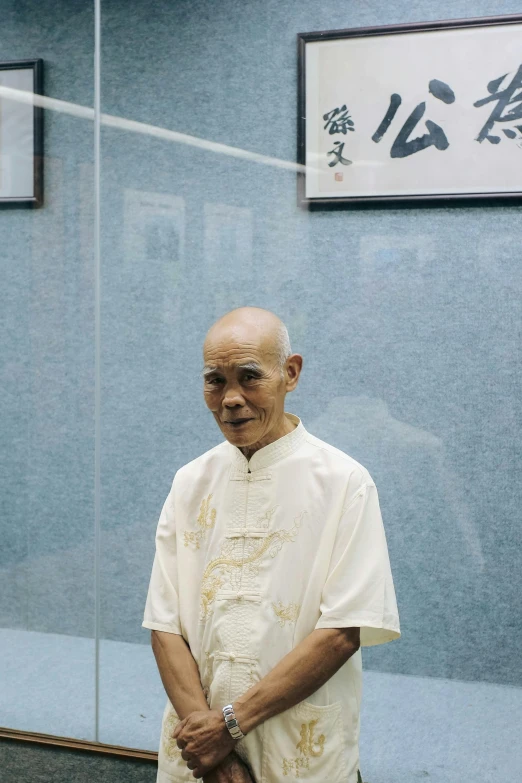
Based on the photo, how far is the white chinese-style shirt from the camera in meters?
1.47

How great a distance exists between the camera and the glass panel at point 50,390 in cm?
226

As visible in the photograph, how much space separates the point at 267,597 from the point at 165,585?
206 millimetres

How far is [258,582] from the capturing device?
1522 mm

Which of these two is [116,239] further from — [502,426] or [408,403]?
[502,426]

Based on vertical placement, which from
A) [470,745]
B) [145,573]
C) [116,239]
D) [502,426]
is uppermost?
[116,239]

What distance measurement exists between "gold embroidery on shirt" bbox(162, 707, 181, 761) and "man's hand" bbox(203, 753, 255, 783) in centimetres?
10

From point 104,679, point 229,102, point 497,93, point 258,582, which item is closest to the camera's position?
point 258,582

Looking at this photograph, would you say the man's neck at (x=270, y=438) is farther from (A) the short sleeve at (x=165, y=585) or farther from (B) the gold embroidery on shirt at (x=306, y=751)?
(B) the gold embroidery on shirt at (x=306, y=751)

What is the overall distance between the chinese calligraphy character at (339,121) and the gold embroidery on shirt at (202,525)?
36.9 inches

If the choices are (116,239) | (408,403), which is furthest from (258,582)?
(116,239)

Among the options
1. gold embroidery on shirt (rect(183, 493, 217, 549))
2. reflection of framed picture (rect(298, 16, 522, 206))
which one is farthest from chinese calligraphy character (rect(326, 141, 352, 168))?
gold embroidery on shirt (rect(183, 493, 217, 549))

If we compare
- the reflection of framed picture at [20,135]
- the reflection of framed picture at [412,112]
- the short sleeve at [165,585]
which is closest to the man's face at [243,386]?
the short sleeve at [165,585]

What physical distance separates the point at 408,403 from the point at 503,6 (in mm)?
898

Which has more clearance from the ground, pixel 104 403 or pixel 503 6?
pixel 503 6
